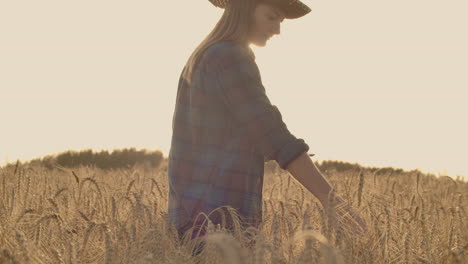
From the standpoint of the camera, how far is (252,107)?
7.20 ft

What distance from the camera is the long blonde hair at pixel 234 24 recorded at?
2.40m

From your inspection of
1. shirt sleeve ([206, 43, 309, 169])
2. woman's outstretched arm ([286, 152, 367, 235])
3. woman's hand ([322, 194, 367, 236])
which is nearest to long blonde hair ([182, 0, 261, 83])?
shirt sleeve ([206, 43, 309, 169])

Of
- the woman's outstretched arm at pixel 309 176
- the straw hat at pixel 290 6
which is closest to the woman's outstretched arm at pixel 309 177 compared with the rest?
the woman's outstretched arm at pixel 309 176

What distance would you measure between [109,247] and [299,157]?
37.6 inches

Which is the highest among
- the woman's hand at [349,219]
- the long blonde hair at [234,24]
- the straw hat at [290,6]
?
the straw hat at [290,6]

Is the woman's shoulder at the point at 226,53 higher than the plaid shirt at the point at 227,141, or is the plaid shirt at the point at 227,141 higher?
the woman's shoulder at the point at 226,53

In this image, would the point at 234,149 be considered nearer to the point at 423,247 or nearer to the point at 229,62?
the point at 229,62

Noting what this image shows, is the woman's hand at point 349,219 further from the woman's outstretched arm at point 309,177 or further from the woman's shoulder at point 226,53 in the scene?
the woman's shoulder at point 226,53

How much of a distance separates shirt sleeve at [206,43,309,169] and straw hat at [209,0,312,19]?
0.30 meters

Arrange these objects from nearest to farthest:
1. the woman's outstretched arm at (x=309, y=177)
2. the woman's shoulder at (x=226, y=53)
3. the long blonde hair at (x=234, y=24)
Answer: the woman's outstretched arm at (x=309, y=177), the woman's shoulder at (x=226, y=53), the long blonde hair at (x=234, y=24)

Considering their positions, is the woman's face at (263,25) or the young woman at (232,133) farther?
the woman's face at (263,25)

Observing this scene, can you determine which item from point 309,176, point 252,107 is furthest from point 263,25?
point 309,176

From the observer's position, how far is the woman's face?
242cm

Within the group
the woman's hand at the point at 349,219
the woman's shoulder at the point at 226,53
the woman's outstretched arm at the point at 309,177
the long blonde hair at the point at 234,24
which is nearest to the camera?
the woman's hand at the point at 349,219
